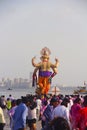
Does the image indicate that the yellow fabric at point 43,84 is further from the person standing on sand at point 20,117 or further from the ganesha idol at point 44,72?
the person standing on sand at point 20,117

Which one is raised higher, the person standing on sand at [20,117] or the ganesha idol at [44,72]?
the ganesha idol at [44,72]

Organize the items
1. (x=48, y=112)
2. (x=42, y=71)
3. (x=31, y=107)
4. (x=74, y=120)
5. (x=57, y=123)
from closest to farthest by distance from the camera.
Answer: (x=57, y=123)
(x=74, y=120)
(x=48, y=112)
(x=31, y=107)
(x=42, y=71)

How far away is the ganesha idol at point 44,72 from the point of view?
96.6 feet

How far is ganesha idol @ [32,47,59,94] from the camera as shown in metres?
29.5

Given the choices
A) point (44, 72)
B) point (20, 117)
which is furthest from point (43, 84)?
point (20, 117)

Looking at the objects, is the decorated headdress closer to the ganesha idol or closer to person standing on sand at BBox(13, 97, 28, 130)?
the ganesha idol

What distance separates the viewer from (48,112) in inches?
442

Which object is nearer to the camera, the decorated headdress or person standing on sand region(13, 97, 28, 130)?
person standing on sand region(13, 97, 28, 130)

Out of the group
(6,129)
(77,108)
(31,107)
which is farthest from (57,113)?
(6,129)

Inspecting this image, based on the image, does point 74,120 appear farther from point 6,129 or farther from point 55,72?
point 55,72

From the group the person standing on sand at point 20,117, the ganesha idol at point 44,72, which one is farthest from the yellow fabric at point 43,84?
the person standing on sand at point 20,117

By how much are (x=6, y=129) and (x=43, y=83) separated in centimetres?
1404

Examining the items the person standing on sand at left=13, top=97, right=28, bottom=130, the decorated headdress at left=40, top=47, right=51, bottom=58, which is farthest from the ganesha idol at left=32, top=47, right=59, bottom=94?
the person standing on sand at left=13, top=97, right=28, bottom=130

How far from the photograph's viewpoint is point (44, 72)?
29406 mm
